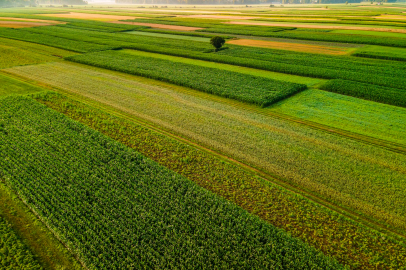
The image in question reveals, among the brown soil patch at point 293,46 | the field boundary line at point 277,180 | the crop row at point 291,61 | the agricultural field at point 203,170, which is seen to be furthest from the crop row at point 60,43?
the field boundary line at point 277,180

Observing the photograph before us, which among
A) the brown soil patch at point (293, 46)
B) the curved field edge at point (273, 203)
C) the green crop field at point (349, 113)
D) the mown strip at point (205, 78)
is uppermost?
the brown soil patch at point (293, 46)

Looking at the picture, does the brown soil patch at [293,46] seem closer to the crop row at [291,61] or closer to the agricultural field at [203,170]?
the crop row at [291,61]

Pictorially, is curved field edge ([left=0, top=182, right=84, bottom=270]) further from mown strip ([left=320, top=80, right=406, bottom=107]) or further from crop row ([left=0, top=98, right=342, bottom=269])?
mown strip ([left=320, top=80, right=406, bottom=107])

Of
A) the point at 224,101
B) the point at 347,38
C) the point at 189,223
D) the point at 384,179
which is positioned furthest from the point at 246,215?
the point at 347,38

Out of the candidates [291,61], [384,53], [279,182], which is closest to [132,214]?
[279,182]

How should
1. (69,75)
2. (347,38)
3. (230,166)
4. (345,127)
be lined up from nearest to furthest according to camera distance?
(230,166) → (345,127) → (69,75) → (347,38)

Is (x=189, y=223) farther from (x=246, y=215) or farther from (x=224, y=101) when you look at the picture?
(x=224, y=101)
